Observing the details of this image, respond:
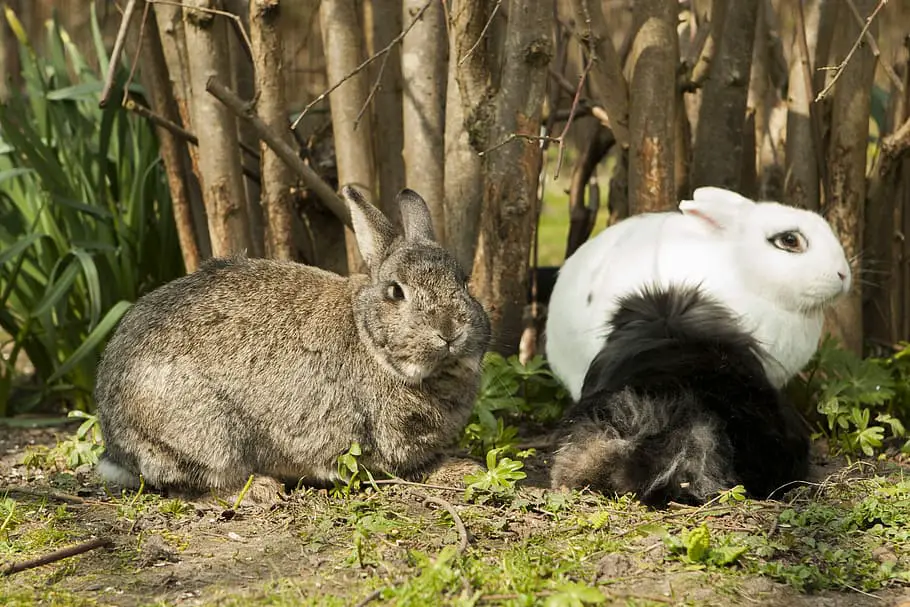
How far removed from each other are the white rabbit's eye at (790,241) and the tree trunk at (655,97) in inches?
26.1

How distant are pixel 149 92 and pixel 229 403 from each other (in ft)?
6.07

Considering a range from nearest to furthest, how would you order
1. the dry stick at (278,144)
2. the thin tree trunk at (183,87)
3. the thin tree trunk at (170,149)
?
the dry stick at (278,144) < the thin tree trunk at (183,87) < the thin tree trunk at (170,149)

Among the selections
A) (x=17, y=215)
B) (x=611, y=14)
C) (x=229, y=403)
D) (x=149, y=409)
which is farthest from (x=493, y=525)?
(x=611, y=14)

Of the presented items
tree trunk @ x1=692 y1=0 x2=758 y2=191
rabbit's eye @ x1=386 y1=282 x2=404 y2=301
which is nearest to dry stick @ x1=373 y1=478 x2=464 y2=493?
rabbit's eye @ x1=386 y1=282 x2=404 y2=301

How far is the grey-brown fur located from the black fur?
42 centimetres

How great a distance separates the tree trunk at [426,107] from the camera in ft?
14.5

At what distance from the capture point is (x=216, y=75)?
4.11 metres

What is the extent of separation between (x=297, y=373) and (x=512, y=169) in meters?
1.23

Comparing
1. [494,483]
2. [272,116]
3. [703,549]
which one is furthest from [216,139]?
[703,549]

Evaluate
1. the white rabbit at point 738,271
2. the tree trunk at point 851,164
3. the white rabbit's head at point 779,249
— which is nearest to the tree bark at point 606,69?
the white rabbit at point 738,271

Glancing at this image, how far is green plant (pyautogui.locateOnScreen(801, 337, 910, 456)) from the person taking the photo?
3.82 m

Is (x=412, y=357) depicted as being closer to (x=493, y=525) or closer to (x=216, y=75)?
(x=493, y=525)

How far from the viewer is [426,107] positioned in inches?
176

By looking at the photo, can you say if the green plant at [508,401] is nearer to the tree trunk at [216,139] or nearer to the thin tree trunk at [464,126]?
the thin tree trunk at [464,126]
